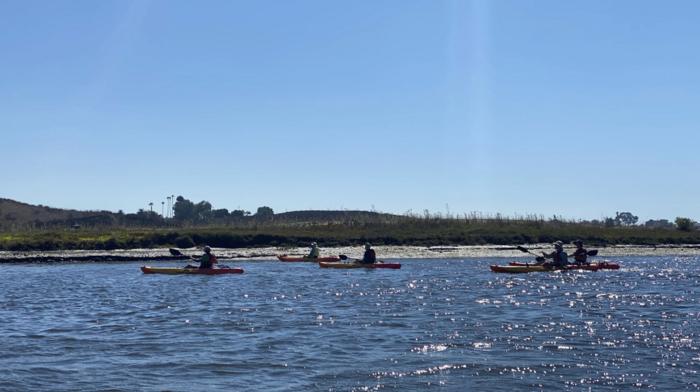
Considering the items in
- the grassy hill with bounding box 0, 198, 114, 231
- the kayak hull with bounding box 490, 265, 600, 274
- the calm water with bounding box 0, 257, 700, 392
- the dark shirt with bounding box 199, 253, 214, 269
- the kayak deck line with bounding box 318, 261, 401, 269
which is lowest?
the calm water with bounding box 0, 257, 700, 392

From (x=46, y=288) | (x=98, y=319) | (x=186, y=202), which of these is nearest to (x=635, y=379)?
(x=98, y=319)

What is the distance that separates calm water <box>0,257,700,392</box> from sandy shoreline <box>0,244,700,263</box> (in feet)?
54.8

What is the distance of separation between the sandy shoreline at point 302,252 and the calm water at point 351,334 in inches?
657

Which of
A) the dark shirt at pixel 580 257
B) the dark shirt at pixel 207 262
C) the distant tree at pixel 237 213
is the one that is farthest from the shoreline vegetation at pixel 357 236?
the distant tree at pixel 237 213

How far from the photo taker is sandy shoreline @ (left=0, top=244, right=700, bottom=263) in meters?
55.7

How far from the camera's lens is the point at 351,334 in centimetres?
2188

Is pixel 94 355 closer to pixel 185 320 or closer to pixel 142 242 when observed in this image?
pixel 185 320

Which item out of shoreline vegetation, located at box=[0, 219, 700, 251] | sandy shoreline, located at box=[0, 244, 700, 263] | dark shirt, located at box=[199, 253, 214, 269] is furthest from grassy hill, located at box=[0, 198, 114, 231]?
dark shirt, located at box=[199, 253, 214, 269]

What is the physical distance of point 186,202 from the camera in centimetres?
14750

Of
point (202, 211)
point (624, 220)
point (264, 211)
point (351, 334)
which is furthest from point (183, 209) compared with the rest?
point (351, 334)

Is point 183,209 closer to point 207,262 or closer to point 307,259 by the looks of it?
point 307,259

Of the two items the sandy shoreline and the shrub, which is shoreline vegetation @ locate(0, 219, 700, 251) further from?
the sandy shoreline

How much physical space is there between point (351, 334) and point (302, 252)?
38.4 metres

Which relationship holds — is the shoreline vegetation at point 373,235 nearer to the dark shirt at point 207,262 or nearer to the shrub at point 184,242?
the shrub at point 184,242
